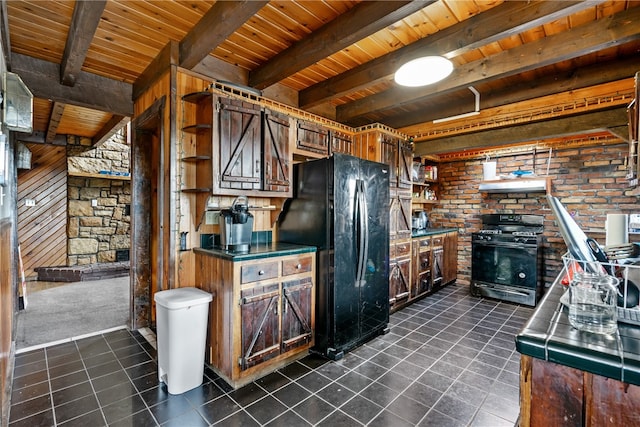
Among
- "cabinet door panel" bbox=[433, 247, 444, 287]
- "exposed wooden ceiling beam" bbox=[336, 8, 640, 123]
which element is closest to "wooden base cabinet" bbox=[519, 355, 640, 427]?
"exposed wooden ceiling beam" bbox=[336, 8, 640, 123]

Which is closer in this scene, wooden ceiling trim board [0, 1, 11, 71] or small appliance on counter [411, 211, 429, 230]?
wooden ceiling trim board [0, 1, 11, 71]

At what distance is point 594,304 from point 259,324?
6.78ft

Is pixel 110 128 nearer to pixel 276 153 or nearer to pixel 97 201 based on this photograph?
pixel 97 201

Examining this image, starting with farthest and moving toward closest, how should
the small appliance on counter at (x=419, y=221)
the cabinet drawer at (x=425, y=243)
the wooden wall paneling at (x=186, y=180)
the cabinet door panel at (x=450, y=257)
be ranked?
the cabinet door panel at (x=450, y=257), the small appliance on counter at (x=419, y=221), the cabinet drawer at (x=425, y=243), the wooden wall paneling at (x=186, y=180)

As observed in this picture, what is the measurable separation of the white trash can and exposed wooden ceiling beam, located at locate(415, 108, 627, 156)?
12.9ft

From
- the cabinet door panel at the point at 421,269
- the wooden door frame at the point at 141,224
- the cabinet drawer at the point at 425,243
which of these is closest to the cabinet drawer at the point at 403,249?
the cabinet door panel at the point at 421,269

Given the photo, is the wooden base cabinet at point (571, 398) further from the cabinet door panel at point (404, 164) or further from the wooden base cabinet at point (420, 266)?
the cabinet door panel at point (404, 164)

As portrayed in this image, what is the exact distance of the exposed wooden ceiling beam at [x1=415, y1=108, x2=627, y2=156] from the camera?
10.8 ft

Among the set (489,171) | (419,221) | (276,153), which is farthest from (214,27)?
(489,171)

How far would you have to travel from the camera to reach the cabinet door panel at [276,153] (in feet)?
9.30

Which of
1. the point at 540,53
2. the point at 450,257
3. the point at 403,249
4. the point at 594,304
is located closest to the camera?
the point at 594,304

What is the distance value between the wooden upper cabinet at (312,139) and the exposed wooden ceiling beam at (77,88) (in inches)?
76.4

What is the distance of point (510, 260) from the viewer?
4.43 m

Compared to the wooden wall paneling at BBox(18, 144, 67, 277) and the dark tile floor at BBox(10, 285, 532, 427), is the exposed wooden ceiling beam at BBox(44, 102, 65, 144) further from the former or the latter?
the dark tile floor at BBox(10, 285, 532, 427)
